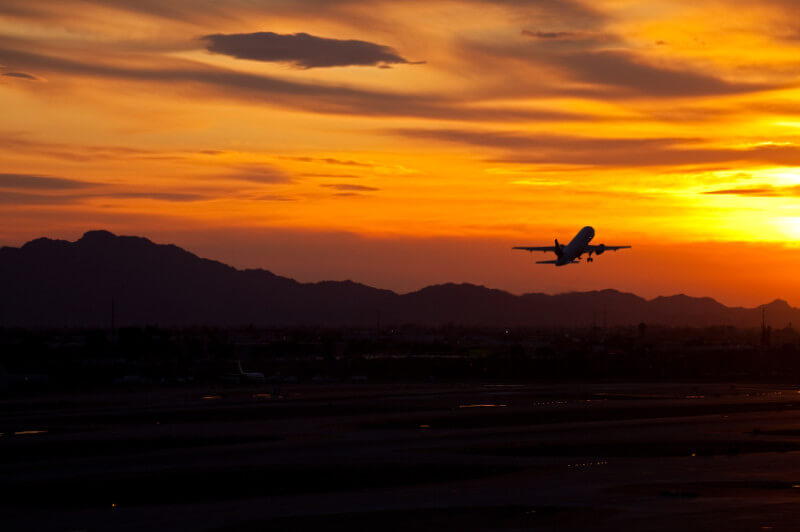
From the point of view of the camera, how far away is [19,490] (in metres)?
47.2

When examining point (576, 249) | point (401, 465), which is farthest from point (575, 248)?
point (401, 465)

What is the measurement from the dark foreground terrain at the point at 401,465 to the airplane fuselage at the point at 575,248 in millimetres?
40474

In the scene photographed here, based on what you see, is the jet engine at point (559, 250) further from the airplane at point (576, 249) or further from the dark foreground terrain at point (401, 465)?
the dark foreground terrain at point (401, 465)

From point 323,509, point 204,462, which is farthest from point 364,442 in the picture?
point 323,509

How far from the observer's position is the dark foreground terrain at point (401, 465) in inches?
1606

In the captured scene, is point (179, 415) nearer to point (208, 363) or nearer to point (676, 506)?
point (676, 506)

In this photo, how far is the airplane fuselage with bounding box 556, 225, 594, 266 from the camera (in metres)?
133

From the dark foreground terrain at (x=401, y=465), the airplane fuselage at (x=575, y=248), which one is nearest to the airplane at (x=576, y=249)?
the airplane fuselage at (x=575, y=248)

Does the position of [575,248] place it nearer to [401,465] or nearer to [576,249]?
[576,249]

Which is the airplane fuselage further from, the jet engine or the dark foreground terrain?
the dark foreground terrain

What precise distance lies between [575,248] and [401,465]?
83.5 m

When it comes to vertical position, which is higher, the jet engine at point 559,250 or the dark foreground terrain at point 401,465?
the jet engine at point 559,250

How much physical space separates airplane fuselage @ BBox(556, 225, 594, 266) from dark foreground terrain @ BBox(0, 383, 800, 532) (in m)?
40.5

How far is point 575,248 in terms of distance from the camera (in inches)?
5281
